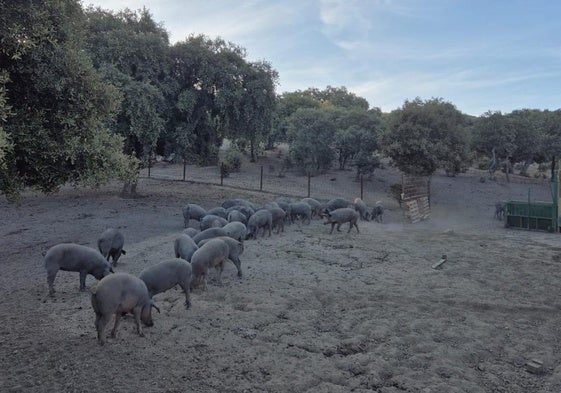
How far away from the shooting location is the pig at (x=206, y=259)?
869cm

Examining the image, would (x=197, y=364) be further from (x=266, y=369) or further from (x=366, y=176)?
(x=366, y=176)

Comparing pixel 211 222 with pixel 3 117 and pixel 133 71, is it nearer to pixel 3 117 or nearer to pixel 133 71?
pixel 3 117

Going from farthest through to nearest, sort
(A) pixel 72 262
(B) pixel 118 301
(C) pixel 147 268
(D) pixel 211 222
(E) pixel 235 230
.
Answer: (D) pixel 211 222 < (E) pixel 235 230 < (C) pixel 147 268 < (A) pixel 72 262 < (B) pixel 118 301

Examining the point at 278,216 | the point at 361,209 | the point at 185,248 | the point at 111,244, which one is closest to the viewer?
the point at 185,248

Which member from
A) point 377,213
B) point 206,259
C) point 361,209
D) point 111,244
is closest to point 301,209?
point 361,209

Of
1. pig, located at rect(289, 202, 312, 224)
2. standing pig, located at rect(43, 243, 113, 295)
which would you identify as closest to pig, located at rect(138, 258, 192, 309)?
standing pig, located at rect(43, 243, 113, 295)

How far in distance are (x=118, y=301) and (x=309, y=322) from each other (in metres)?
3.18

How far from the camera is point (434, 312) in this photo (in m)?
7.82

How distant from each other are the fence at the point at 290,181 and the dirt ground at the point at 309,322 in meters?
12.7

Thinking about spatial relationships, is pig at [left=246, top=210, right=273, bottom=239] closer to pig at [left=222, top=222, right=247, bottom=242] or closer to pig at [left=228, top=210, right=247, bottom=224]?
pig at [left=228, top=210, right=247, bottom=224]

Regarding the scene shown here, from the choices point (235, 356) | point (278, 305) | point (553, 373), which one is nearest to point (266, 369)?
point (235, 356)

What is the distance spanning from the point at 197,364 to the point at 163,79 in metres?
18.2

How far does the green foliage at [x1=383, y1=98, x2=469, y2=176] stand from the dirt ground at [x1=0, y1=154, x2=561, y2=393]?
995 cm

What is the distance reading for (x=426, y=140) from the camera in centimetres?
2362
